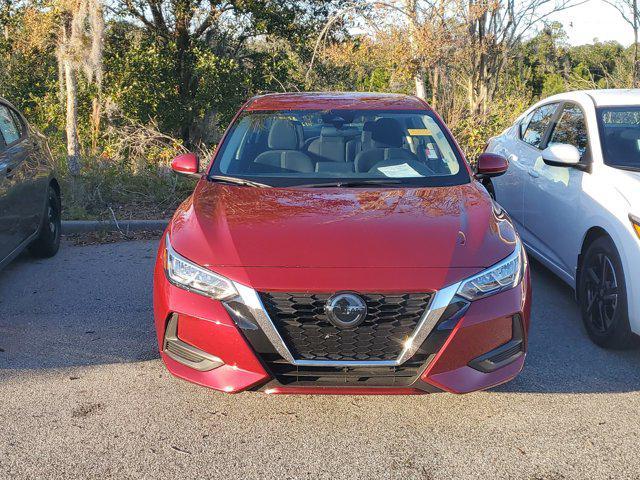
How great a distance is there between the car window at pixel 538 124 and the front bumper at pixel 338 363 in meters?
3.22

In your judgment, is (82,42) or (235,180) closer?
(235,180)

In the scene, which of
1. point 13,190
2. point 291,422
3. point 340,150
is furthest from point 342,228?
point 13,190

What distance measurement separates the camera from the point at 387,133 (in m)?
4.79

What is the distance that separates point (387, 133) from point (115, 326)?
2330mm

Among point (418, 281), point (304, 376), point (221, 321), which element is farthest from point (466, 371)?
point (221, 321)

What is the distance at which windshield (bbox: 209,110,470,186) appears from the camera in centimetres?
432

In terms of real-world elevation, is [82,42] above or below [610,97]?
below

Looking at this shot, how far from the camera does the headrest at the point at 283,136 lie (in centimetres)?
472

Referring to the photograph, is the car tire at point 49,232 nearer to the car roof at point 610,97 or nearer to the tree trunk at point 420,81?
the car roof at point 610,97

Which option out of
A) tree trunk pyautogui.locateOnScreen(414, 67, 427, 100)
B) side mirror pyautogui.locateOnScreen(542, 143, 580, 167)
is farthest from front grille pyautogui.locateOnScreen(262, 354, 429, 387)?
tree trunk pyautogui.locateOnScreen(414, 67, 427, 100)

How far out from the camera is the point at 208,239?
3.39 m

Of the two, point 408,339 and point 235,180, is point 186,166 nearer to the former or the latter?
point 235,180

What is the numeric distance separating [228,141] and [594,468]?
3.10m

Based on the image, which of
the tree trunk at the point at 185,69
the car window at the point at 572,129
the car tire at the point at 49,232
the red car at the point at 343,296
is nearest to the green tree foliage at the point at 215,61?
the tree trunk at the point at 185,69
